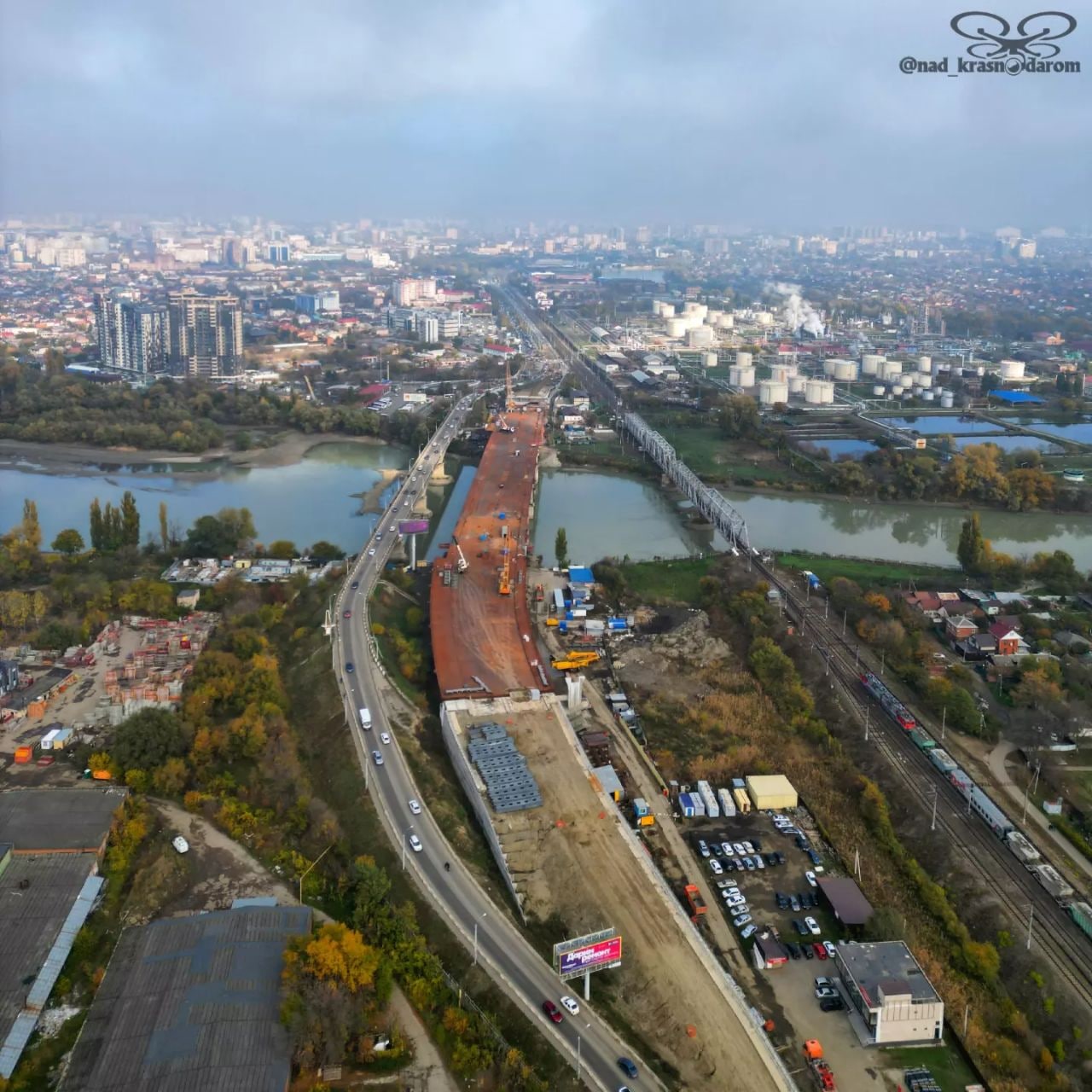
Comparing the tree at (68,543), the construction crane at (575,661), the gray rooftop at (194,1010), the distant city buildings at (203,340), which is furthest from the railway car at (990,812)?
the distant city buildings at (203,340)

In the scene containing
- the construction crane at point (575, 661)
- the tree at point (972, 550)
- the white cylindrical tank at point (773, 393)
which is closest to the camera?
the construction crane at point (575, 661)

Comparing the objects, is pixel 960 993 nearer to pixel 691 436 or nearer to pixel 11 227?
pixel 691 436

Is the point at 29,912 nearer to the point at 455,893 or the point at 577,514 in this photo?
the point at 455,893

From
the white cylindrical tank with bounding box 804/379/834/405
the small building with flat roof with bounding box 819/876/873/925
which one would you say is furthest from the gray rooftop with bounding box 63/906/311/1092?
the white cylindrical tank with bounding box 804/379/834/405

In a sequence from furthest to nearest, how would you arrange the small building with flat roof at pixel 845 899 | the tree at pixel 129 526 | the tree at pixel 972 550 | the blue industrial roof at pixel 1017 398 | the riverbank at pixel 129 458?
the blue industrial roof at pixel 1017 398 < the riverbank at pixel 129 458 < the tree at pixel 129 526 < the tree at pixel 972 550 < the small building with flat roof at pixel 845 899

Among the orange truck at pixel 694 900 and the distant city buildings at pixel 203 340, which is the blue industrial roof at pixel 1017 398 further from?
the orange truck at pixel 694 900
